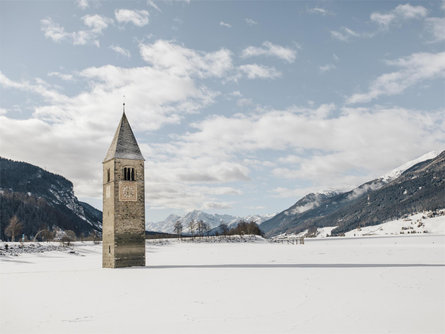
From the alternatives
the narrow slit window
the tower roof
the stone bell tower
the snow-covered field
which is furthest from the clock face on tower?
the snow-covered field

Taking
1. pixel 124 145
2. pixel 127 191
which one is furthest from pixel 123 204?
pixel 124 145

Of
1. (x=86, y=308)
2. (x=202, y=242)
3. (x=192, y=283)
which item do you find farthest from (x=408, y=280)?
(x=202, y=242)

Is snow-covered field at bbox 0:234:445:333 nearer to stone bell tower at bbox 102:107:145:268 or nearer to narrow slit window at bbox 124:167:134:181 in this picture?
stone bell tower at bbox 102:107:145:268

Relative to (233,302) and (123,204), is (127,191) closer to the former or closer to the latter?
(123,204)

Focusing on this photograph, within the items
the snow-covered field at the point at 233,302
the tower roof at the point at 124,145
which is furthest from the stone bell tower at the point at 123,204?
the snow-covered field at the point at 233,302

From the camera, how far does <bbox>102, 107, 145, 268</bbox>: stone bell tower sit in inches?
1879

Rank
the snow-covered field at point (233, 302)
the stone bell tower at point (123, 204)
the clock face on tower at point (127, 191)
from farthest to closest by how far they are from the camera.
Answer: the clock face on tower at point (127, 191), the stone bell tower at point (123, 204), the snow-covered field at point (233, 302)

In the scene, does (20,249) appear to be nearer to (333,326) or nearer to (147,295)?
(147,295)

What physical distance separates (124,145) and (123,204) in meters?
6.93

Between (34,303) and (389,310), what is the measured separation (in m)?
18.3

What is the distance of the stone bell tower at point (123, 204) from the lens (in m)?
47.7

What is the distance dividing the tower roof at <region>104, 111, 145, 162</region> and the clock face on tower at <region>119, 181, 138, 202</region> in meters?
3.09

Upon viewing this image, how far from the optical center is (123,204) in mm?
48688

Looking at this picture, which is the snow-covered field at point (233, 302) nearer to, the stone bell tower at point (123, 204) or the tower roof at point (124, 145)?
the stone bell tower at point (123, 204)
